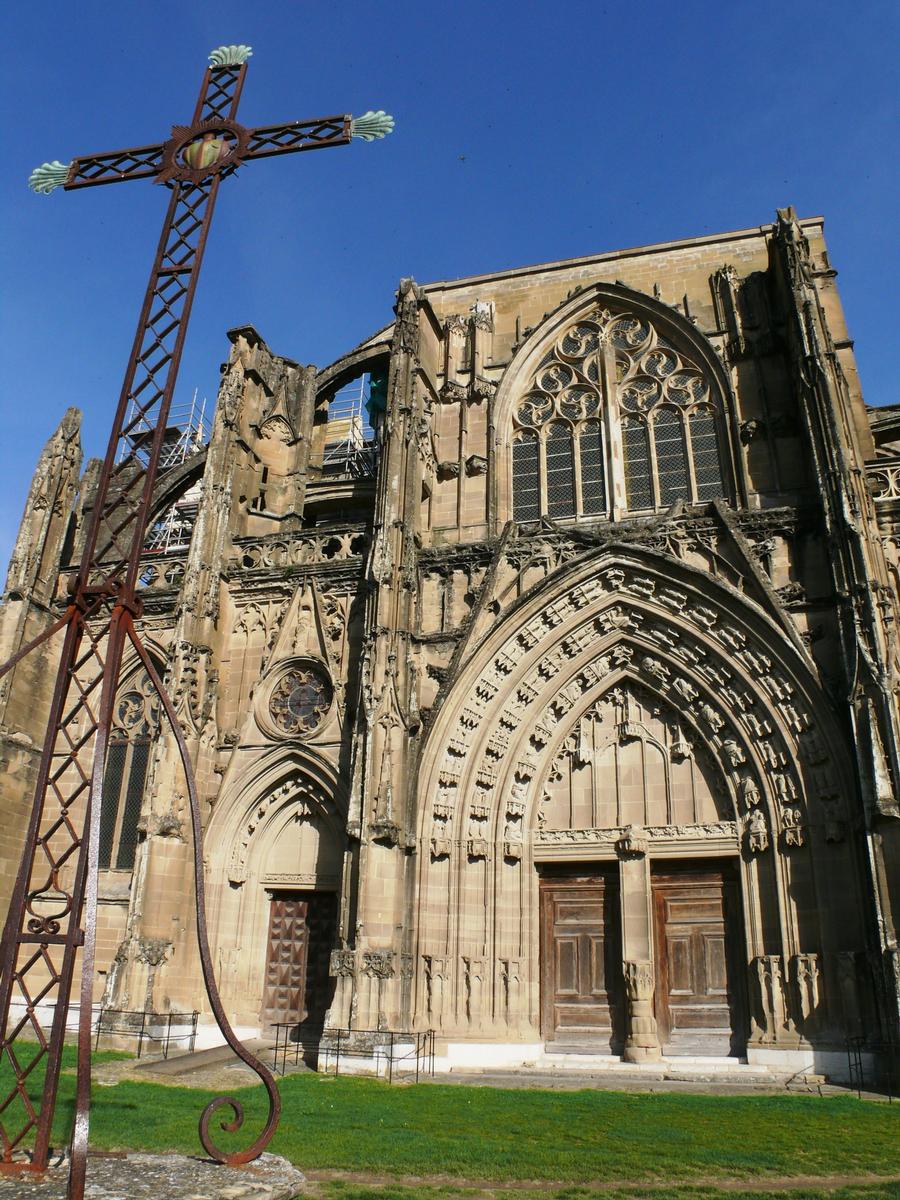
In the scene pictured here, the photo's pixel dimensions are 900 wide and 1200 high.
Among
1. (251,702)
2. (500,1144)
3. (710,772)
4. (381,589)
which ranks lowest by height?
(500,1144)

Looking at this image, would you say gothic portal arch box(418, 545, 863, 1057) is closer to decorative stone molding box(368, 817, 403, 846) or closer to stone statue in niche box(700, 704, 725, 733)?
stone statue in niche box(700, 704, 725, 733)

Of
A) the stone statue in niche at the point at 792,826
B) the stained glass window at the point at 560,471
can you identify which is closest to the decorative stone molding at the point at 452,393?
the stained glass window at the point at 560,471

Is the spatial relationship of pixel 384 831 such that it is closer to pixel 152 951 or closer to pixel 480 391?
pixel 152 951

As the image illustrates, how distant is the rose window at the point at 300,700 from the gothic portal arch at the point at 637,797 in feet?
8.14

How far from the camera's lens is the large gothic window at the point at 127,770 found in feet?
59.7

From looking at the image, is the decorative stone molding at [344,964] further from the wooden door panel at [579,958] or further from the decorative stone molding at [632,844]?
the decorative stone molding at [632,844]

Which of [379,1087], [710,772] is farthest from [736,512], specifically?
[379,1087]

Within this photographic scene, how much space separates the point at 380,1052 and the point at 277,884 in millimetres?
4304

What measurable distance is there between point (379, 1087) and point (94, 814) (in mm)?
7907

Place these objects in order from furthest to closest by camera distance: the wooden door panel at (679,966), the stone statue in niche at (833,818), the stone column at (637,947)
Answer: the wooden door panel at (679,966) < the stone column at (637,947) < the stone statue in niche at (833,818)

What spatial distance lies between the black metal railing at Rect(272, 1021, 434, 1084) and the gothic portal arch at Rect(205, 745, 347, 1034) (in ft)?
6.87

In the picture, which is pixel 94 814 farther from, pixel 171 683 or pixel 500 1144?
pixel 171 683

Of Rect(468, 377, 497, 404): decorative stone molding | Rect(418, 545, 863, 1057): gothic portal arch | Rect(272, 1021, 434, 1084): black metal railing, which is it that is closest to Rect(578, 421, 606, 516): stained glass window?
Rect(468, 377, 497, 404): decorative stone molding

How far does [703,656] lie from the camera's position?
1630cm
